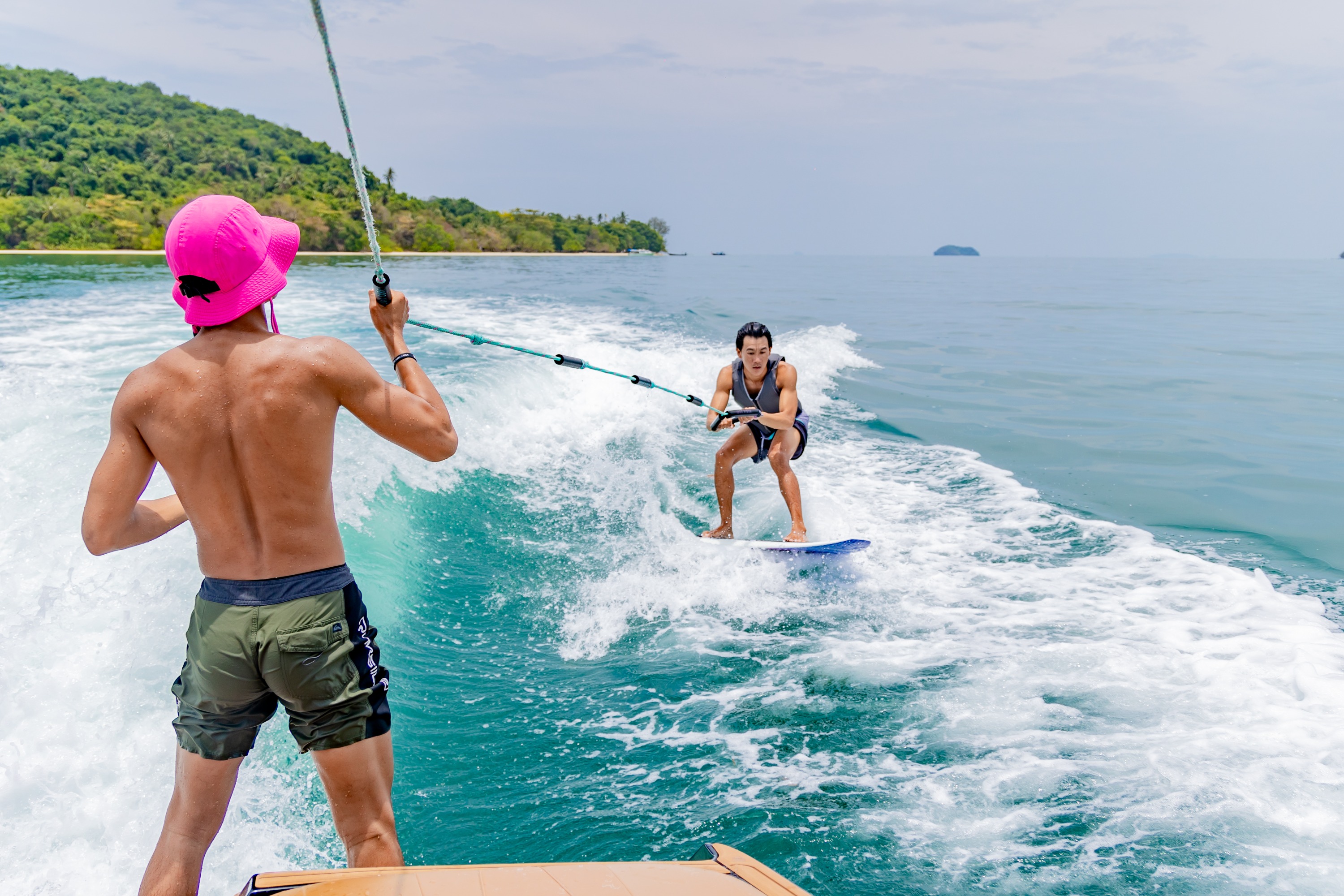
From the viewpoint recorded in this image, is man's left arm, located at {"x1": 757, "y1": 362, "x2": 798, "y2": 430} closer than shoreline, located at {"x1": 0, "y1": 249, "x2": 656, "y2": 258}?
Yes

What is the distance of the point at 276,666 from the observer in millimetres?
1893

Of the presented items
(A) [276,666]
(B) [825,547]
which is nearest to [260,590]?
(A) [276,666]

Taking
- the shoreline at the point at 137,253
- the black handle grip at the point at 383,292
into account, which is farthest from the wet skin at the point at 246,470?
the shoreline at the point at 137,253

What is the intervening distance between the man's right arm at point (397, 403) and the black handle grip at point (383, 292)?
8 centimetres

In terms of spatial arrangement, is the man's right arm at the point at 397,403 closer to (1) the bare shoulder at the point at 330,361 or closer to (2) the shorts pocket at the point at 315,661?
(1) the bare shoulder at the point at 330,361

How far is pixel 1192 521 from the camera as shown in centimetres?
700

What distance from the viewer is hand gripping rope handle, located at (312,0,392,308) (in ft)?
6.99

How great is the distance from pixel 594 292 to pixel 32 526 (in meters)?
25.1

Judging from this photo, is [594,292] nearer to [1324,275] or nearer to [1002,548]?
[1002,548]

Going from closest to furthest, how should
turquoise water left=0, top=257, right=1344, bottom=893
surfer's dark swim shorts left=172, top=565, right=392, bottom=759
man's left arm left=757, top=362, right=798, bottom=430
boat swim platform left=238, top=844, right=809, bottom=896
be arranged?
1. boat swim platform left=238, top=844, right=809, bottom=896
2. surfer's dark swim shorts left=172, top=565, right=392, bottom=759
3. turquoise water left=0, top=257, right=1344, bottom=893
4. man's left arm left=757, top=362, right=798, bottom=430

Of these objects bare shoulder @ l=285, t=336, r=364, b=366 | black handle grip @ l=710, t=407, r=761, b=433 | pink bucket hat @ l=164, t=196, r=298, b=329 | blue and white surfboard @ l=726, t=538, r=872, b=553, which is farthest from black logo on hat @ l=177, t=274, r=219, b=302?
black handle grip @ l=710, t=407, r=761, b=433

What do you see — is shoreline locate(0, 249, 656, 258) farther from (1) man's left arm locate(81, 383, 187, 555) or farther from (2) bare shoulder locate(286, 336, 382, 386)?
(2) bare shoulder locate(286, 336, 382, 386)

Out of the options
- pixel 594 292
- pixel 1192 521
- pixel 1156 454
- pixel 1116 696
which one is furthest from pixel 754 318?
pixel 1116 696

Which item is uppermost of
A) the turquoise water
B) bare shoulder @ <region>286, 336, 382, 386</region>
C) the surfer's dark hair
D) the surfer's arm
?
the surfer's dark hair
